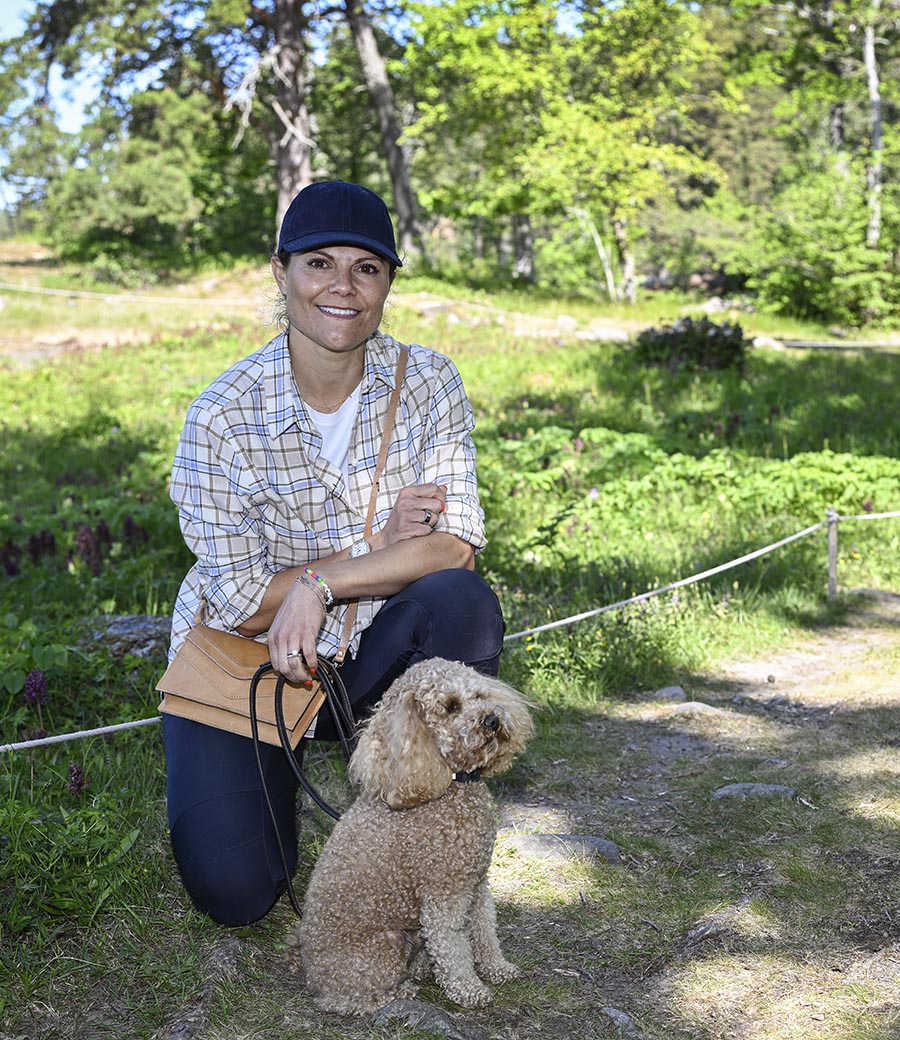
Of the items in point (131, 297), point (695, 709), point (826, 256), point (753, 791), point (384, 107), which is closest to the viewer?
point (753, 791)

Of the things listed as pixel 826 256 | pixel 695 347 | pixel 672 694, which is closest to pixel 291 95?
pixel 826 256

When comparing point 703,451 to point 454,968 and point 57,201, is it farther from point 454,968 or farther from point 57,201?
point 57,201

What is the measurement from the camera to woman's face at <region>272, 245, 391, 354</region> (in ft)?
10.8

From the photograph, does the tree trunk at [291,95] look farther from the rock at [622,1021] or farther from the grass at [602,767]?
the rock at [622,1021]

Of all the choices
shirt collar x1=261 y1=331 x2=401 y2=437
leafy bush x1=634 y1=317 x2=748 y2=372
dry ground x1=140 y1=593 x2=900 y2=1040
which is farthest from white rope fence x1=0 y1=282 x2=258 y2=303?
shirt collar x1=261 y1=331 x2=401 y2=437

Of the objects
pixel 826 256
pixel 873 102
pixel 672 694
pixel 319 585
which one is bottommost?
pixel 672 694

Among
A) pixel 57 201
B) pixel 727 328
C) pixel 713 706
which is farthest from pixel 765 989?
pixel 57 201

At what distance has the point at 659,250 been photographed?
41375 millimetres

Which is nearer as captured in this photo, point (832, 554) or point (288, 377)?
point (288, 377)

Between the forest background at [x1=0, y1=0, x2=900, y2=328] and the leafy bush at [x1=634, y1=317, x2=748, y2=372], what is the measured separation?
853cm

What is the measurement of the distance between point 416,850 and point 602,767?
78.6 inches

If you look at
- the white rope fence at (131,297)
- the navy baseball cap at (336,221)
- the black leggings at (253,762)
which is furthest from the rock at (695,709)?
the white rope fence at (131,297)

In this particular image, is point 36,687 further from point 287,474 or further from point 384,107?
point 384,107

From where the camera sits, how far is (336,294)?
328 cm
